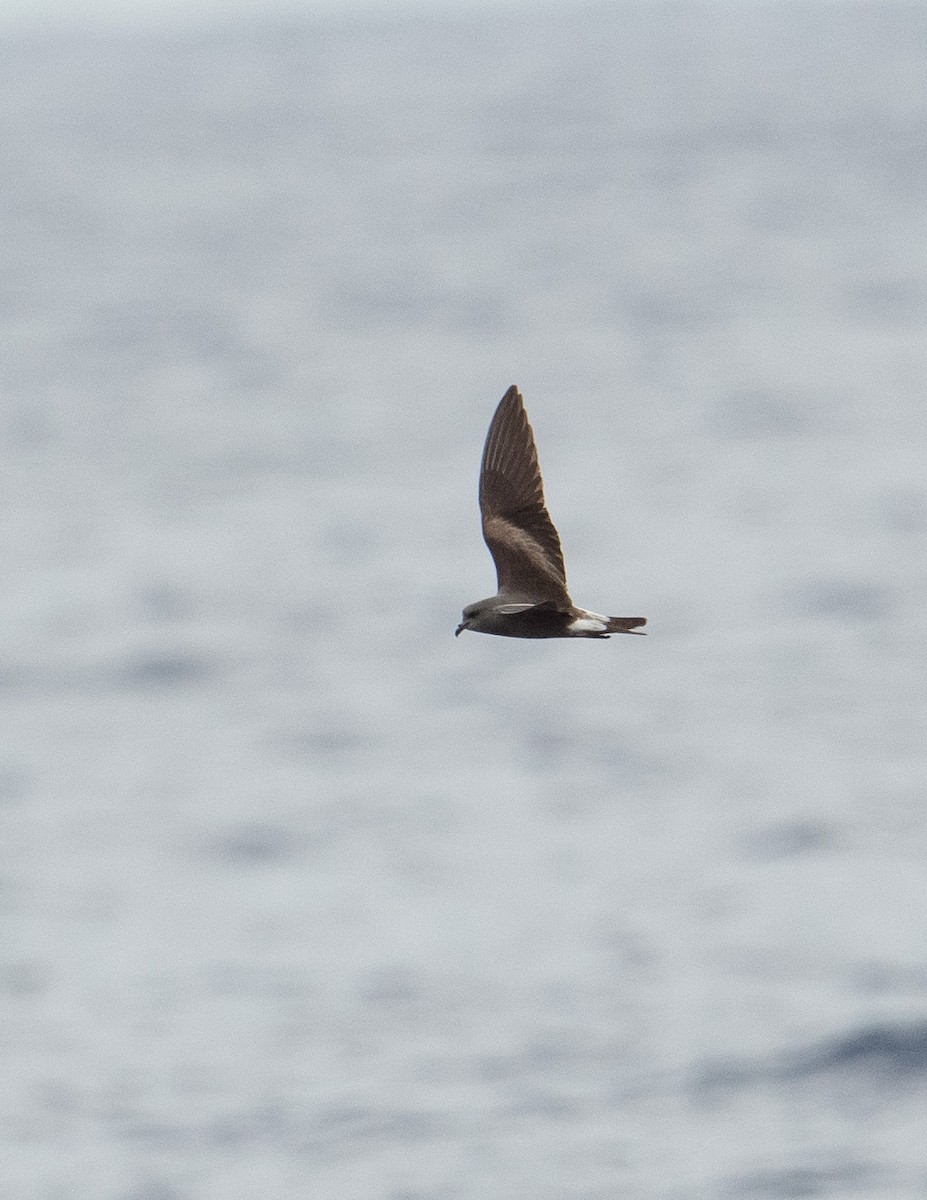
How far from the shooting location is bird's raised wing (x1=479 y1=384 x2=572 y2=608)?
11219mm

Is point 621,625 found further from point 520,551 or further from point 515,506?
point 515,506

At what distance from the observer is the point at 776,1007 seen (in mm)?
27812

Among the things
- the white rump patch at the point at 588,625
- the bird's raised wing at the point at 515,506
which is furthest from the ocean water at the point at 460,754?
the white rump patch at the point at 588,625

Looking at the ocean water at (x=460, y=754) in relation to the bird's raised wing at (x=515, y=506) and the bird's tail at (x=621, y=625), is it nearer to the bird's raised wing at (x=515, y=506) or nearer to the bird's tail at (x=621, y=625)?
the bird's raised wing at (x=515, y=506)

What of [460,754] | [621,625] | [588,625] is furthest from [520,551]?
[460,754]

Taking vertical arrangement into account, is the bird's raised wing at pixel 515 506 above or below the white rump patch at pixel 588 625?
above

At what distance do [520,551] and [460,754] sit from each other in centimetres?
2596

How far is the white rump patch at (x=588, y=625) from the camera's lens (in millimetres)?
10308

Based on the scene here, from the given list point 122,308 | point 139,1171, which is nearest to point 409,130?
point 122,308

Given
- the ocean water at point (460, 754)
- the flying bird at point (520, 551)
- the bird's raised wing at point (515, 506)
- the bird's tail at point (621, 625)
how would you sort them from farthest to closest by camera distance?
the ocean water at point (460, 754) < the bird's raised wing at point (515, 506) < the flying bird at point (520, 551) < the bird's tail at point (621, 625)

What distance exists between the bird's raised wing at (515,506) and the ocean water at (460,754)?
14.1 meters

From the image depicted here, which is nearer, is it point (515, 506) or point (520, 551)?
point (520, 551)

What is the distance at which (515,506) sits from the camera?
38.2 feet

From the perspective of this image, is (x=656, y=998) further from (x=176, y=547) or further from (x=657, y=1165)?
(x=176, y=547)
